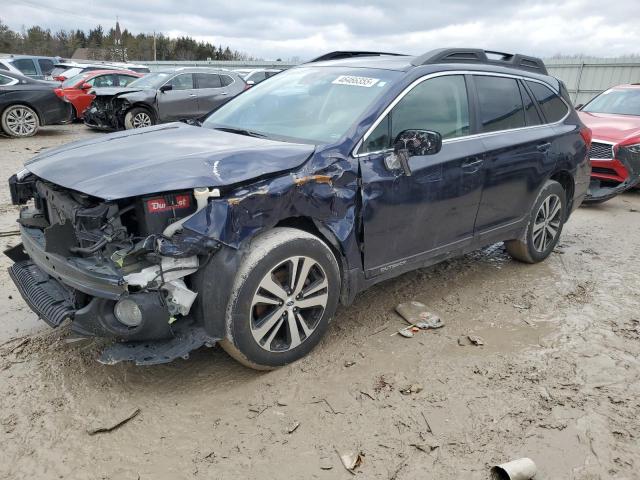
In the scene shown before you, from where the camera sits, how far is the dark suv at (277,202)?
2.69 metres

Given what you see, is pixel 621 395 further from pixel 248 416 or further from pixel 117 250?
pixel 117 250

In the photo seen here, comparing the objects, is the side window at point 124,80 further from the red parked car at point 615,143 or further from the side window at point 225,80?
the red parked car at point 615,143

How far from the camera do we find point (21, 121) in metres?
11.7

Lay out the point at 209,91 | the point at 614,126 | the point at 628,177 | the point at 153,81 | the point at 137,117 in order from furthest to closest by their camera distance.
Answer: the point at 153,81, the point at 209,91, the point at 137,117, the point at 614,126, the point at 628,177

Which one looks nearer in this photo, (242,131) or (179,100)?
(242,131)

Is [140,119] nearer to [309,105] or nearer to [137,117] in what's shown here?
[137,117]

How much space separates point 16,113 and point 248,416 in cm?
1144

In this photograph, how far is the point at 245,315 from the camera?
9.37ft

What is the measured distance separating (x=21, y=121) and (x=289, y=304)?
→ 1113cm

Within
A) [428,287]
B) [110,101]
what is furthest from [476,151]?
[110,101]

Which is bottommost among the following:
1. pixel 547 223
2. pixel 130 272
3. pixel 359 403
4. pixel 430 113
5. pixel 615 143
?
pixel 359 403

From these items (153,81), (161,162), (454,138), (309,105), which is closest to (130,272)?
(161,162)

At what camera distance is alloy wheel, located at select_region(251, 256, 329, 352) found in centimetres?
297

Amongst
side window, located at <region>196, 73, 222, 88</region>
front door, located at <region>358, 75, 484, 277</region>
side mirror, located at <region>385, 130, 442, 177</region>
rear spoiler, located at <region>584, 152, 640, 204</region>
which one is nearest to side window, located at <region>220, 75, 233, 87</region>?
side window, located at <region>196, 73, 222, 88</region>
